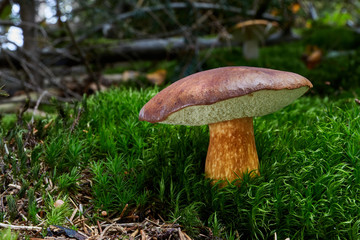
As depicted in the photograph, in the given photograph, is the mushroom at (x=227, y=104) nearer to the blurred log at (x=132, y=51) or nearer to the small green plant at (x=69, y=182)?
the small green plant at (x=69, y=182)

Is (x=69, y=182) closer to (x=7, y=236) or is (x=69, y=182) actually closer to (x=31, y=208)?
(x=31, y=208)

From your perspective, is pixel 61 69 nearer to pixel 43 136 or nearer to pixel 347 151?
pixel 43 136

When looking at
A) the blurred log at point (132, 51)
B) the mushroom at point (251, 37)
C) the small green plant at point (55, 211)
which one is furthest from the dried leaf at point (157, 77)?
the small green plant at point (55, 211)

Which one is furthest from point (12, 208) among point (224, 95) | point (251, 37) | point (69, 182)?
point (251, 37)

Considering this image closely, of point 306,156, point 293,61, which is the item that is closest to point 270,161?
point 306,156

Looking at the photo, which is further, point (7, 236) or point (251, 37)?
point (251, 37)

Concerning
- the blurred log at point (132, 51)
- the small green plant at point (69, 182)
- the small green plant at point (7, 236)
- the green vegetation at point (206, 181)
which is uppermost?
the small green plant at point (7, 236)

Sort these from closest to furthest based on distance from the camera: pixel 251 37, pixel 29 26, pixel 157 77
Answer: pixel 29 26 → pixel 157 77 → pixel 251 37
